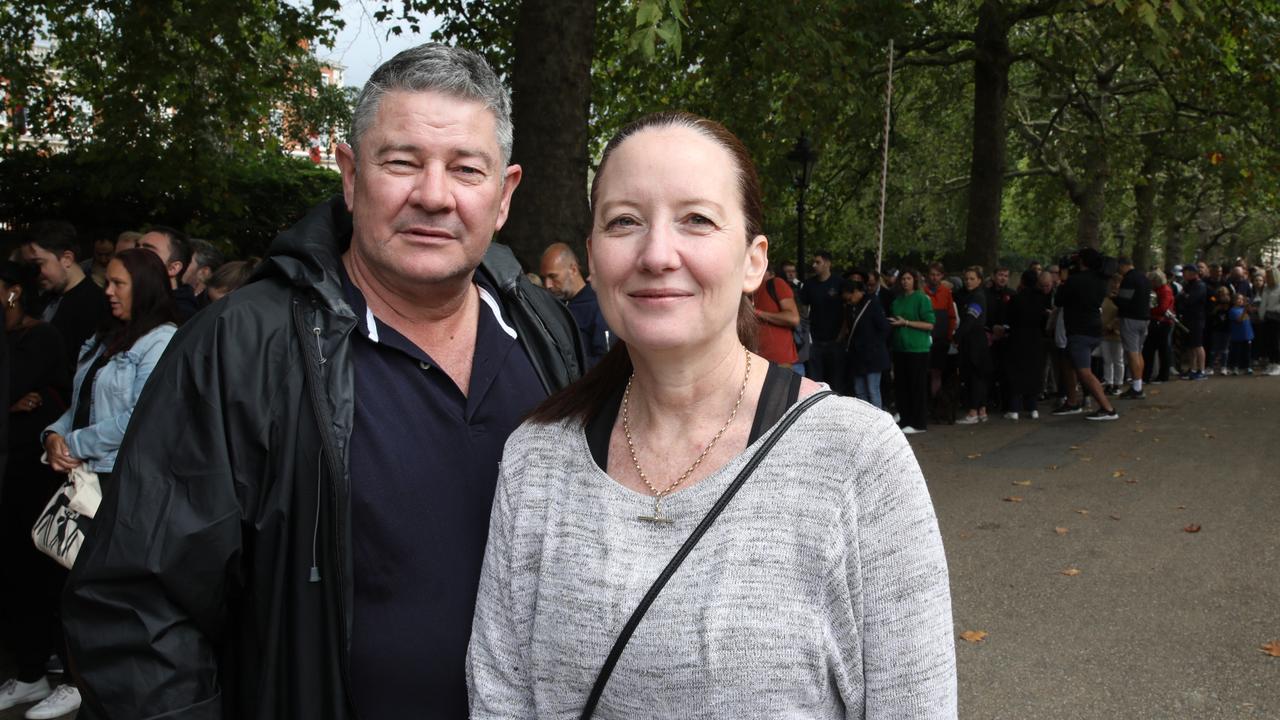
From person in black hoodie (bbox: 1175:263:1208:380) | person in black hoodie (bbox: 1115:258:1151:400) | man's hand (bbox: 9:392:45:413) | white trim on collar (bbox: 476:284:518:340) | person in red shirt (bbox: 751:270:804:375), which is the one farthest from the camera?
person in black hoodie (bbox: 1175:263:1208:380)

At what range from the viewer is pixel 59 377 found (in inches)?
212

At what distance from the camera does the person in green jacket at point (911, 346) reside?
1207 centimetres

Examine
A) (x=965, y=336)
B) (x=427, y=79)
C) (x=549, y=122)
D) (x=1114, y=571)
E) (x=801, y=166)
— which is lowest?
(x=1114, y=571)

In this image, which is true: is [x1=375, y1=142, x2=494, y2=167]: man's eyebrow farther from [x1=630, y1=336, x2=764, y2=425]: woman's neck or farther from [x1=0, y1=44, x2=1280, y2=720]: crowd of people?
[x1=630, y1=336, x2=764, y2=425]: woman's neck

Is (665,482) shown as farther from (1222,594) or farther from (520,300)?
(1222,594)

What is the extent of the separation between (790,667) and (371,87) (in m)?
1.50

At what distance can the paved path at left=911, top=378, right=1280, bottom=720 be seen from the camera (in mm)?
4703

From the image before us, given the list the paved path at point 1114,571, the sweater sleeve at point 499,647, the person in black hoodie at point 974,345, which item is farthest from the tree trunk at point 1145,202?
the sweater sleeve at point 499,647

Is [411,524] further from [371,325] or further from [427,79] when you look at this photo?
[427,79]

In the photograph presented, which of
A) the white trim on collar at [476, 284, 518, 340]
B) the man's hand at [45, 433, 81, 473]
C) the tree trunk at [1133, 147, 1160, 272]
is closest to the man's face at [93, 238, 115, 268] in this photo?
the man's hand at [45, 433, 81, 473]

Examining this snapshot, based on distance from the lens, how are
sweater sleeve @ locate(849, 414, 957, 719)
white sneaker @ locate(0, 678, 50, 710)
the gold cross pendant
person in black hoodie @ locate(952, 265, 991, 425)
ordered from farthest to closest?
person in black hoodie @ locate(952, 265, 991, 425)
white sneaker @ locate(0, 678, 50, 710)
the gold cross pendant
sweater sleeve @ locate(849, 414, 957, 719)

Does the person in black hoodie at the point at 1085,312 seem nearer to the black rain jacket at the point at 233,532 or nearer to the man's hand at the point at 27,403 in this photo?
the man's hand at the point at 27,403

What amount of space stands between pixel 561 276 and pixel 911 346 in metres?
6.45

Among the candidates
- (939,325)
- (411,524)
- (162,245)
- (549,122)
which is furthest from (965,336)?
(411,524)
